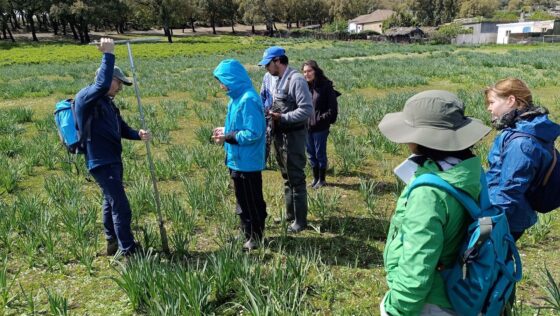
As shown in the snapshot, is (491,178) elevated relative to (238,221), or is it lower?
elevated

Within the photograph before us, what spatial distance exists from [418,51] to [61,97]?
96.9 feet

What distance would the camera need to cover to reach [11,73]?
19.9 metres

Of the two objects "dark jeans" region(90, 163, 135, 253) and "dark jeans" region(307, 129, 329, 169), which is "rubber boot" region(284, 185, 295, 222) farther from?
"dark jeans" region(90, 163, 135, 253)

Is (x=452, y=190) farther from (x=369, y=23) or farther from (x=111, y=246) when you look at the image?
(x=369, y=23)

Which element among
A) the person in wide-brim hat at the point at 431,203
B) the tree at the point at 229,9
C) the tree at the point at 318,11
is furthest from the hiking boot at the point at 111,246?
the tree at the point at 318,11

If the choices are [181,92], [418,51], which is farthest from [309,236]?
[418,51]

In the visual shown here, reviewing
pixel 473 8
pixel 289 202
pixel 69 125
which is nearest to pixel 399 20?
pixel 473 8

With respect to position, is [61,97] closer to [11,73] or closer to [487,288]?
[11,73]

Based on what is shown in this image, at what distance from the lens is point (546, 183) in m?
2.30

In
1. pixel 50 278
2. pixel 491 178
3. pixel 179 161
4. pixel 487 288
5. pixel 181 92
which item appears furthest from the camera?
pixel 181 92

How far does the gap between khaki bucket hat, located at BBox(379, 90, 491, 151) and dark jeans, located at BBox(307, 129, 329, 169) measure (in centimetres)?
375

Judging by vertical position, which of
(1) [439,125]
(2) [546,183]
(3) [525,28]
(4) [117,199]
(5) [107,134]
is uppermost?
(3) [525,28]

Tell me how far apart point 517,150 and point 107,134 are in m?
2.94

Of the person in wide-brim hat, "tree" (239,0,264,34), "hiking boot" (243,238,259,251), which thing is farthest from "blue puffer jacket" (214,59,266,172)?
"tree" (239,0,264,34)
